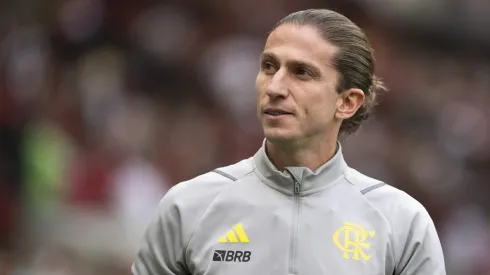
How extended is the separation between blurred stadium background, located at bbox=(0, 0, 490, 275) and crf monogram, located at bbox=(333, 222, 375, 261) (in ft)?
16.3

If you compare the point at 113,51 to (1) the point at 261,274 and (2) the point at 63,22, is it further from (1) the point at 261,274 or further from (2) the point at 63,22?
(1) the point at 261,274

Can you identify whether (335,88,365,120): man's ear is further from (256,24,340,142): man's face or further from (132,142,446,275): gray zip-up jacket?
(132,142,446,275): gray zip-up jacket

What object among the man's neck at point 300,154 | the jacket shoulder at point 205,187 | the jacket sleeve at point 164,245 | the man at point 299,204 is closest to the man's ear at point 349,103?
the man at point 299,204

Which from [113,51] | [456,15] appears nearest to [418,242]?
[113,51]

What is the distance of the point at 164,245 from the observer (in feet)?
12.7

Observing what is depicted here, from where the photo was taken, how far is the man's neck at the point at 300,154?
3893mm

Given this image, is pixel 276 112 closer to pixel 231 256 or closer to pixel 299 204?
pixel 299 204

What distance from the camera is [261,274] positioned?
12.3 ft

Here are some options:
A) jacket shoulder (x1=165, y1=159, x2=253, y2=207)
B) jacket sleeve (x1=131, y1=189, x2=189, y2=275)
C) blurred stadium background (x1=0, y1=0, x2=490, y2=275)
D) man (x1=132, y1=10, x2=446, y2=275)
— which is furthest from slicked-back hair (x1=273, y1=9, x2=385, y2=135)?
blurred stadium background (x1=0, y1=0, x2=490, y2=275)

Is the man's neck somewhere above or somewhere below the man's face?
below

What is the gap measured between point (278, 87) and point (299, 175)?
12.3 inches

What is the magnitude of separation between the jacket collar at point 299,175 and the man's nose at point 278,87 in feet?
0.85

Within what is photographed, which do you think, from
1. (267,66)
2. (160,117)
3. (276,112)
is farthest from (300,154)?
(160,117)

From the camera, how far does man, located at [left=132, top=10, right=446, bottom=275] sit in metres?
3.77
